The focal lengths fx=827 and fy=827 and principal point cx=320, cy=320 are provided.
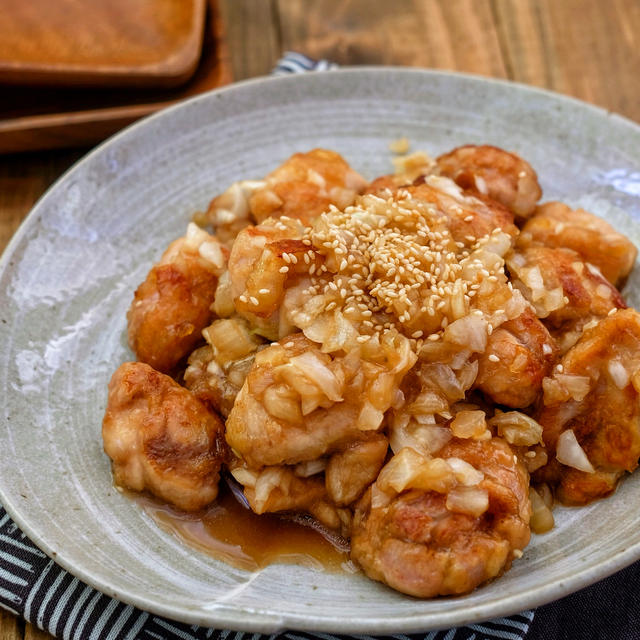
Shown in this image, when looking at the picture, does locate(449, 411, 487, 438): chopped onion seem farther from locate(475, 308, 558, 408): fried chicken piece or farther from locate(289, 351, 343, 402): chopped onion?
locate(289, 351, 343, 402): chopped onion

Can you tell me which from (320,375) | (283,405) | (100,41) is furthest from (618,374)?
(100,41)

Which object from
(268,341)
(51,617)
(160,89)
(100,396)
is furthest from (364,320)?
(160,89)

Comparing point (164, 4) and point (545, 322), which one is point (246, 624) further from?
point (164, 4)

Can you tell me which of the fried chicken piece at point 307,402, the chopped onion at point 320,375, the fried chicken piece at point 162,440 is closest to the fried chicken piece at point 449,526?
the fried chicken piece at point 307,402

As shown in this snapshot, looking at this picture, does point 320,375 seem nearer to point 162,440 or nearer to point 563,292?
point 162,440

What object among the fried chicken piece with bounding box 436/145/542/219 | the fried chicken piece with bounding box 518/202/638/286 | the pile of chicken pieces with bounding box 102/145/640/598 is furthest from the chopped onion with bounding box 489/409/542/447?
the fried chicken piece with bounding box 436/145/542/219
